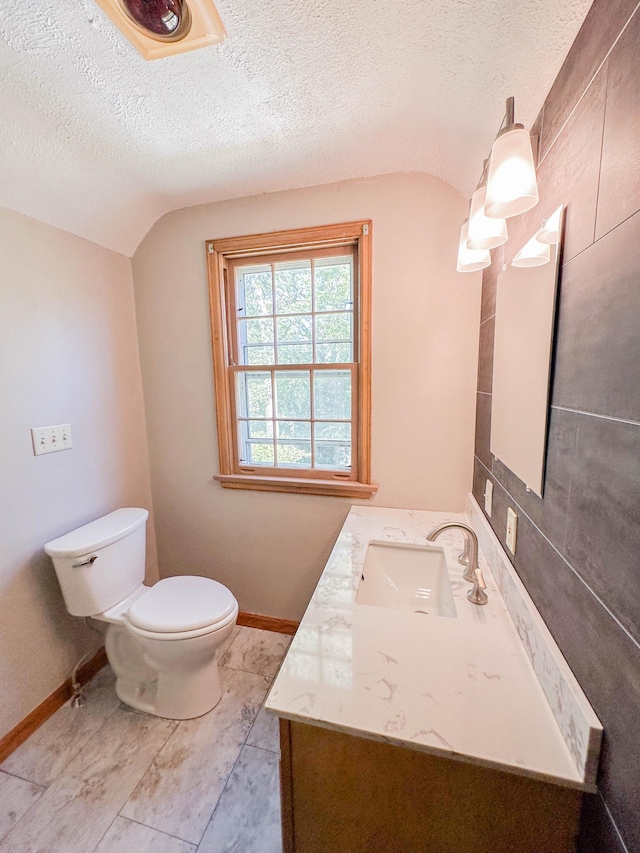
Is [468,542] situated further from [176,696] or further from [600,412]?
[176,696]

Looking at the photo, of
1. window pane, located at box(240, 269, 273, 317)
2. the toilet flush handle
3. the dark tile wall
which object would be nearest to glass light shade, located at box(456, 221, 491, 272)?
the dark tile wall

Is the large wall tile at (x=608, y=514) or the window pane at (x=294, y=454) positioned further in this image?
the window pane at (x=294, y=454)

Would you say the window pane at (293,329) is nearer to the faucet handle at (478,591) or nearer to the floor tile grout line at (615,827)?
the faucet handle at (478,591)

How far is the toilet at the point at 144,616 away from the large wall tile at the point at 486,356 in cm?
140

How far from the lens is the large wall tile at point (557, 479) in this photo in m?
0.66

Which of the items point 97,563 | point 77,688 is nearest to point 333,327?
point 97,563

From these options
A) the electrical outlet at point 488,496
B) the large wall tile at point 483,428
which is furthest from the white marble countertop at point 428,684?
the large wall tile at point 483,428

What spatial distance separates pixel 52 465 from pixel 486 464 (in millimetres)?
1843

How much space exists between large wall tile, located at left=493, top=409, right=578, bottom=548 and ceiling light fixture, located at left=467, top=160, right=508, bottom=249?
491 millimetres

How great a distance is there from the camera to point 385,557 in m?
1.33

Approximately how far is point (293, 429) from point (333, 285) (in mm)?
777

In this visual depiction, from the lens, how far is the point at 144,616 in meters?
1.30

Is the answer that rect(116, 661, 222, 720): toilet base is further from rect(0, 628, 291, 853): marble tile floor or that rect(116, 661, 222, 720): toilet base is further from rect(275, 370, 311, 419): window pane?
rect(275, 370, 311, 419): window pane

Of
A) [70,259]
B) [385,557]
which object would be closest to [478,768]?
[385,557]
